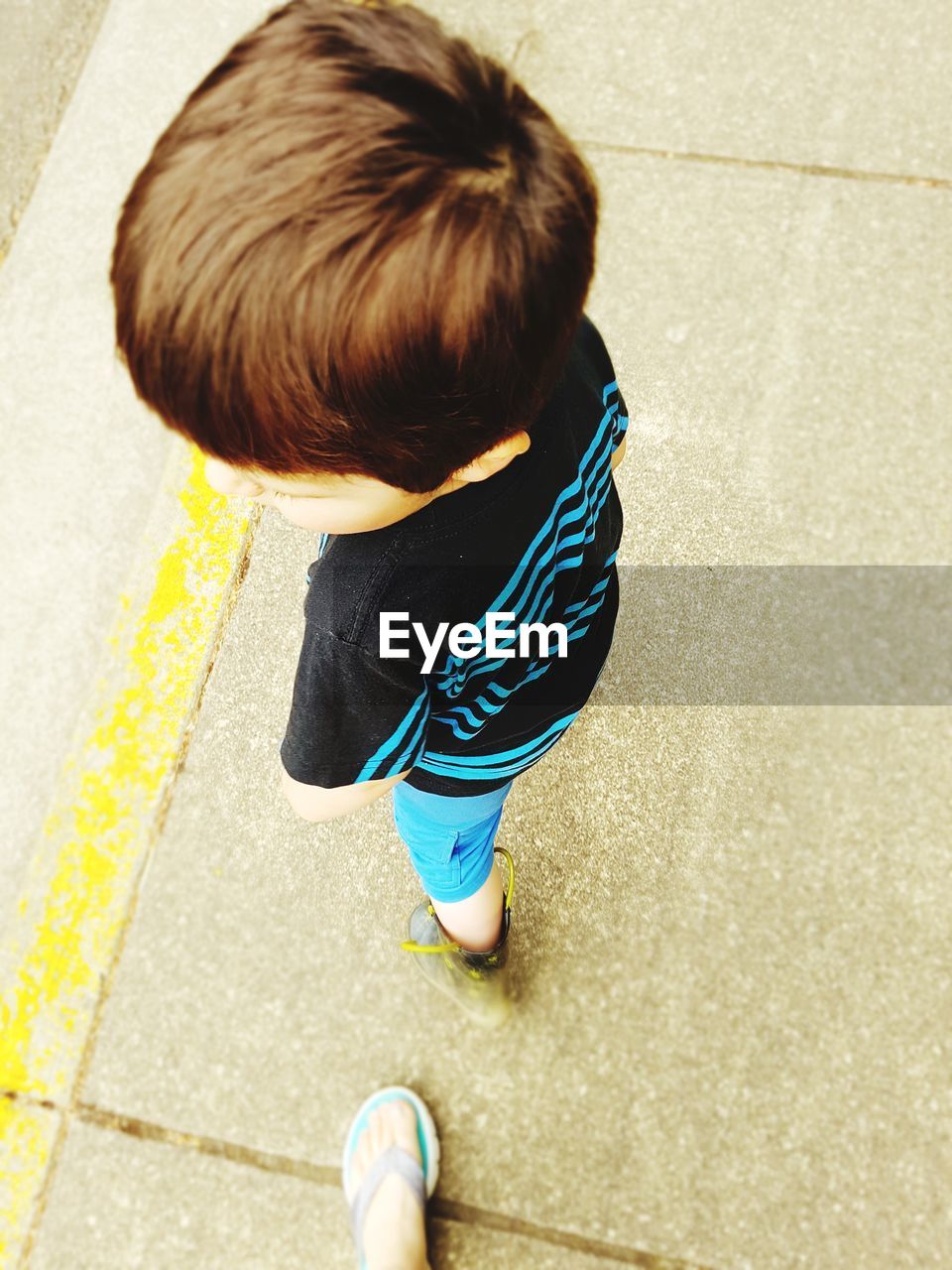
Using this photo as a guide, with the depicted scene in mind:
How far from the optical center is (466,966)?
1655mm

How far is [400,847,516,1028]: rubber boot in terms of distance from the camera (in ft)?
5.41

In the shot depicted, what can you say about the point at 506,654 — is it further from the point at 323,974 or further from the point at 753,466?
the point at 753,466

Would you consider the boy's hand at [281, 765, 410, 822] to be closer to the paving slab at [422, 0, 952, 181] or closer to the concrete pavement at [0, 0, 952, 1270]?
the concrete pavement at [0, 0, 952, 1270]

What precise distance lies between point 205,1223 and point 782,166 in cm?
263

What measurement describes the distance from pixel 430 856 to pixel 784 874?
2.63 feet

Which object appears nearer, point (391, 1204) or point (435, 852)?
point (435, 852)

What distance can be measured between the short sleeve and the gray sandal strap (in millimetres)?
835

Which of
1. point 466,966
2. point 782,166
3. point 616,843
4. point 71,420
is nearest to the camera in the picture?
point 466,966

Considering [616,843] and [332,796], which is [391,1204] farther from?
[332,796]

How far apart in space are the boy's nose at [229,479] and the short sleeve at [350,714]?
155 mm

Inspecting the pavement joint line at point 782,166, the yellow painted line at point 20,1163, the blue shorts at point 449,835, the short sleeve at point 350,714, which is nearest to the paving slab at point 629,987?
the yellow painted line at point 20,1163

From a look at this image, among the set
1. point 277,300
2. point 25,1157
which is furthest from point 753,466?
point 25,1157

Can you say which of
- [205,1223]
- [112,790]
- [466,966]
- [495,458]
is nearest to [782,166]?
[495,458]

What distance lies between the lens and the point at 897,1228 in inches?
63.8
